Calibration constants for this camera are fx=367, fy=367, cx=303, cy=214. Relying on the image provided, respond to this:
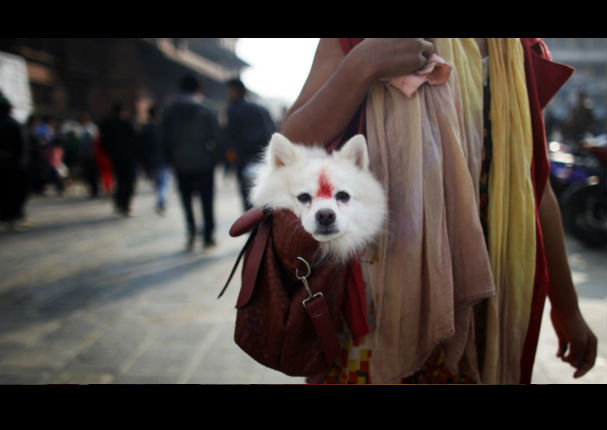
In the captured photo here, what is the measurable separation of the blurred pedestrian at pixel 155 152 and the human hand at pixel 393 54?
5897mm

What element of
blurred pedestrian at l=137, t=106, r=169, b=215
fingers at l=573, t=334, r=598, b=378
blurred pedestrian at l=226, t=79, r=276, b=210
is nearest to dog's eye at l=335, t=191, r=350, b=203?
fingers at l=573, t=334, r=598, b=378

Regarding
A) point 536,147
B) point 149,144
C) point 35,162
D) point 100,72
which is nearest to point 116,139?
point 149,144

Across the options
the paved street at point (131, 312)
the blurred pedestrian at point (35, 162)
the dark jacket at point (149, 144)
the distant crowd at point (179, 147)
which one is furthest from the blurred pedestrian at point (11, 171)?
the blurred pedestrian at point (35, 162)

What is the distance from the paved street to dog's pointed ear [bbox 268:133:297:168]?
1.28 m

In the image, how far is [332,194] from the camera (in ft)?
3.14

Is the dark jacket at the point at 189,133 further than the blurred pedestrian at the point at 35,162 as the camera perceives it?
No

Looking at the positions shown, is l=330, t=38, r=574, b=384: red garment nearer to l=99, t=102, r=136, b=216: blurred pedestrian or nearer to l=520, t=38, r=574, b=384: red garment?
l=520, t=38, r=574, b=384: red garment

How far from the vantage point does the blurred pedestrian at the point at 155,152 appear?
286 inches

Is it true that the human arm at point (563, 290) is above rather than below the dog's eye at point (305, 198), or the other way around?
below

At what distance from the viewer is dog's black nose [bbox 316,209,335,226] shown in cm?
91

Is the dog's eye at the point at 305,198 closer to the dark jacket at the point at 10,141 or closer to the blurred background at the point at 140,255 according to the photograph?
the blurred background at the point at 140,255
